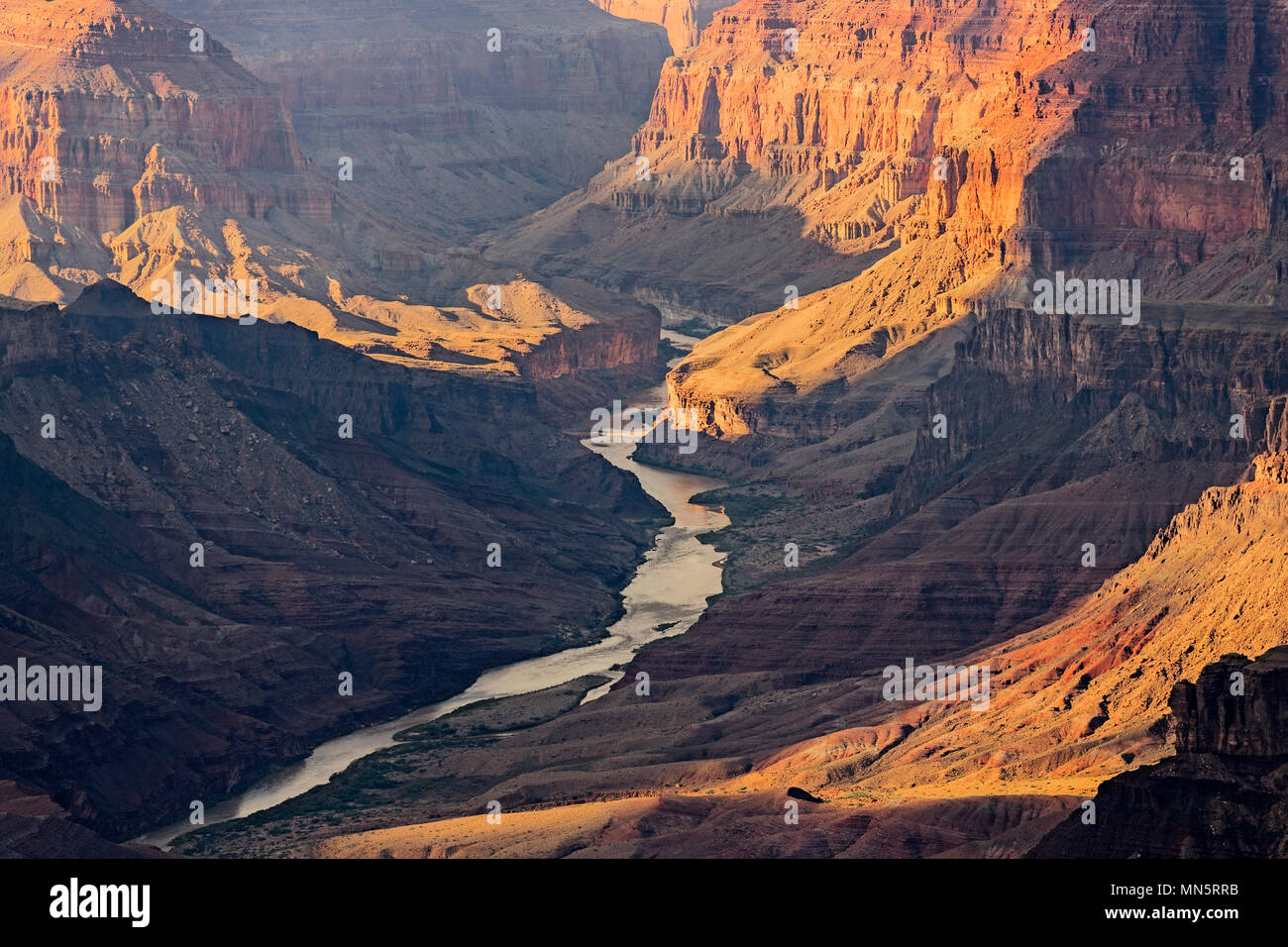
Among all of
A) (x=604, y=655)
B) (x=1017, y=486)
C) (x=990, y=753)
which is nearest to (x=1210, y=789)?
(x=990, y=753)

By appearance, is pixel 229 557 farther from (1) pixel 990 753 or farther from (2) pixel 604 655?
(1) pixel 990 753

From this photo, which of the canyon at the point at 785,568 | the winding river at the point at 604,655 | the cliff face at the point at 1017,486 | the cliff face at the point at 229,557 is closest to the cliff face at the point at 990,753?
the canyon at the point at 785,568

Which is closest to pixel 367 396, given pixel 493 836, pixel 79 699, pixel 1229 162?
pixel 1229 162

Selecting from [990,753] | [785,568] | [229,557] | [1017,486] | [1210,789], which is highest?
[1017,486]

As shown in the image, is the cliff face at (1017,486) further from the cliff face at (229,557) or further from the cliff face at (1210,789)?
the cliff face at (1210,789)

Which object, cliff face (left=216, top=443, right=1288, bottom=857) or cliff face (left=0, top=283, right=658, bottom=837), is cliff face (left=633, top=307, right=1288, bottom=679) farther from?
cliff face (left=0, top=283, right=658, bottom=837)

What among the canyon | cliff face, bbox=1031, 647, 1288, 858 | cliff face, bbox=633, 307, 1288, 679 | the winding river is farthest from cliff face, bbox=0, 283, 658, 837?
cliff face, bbox=1031, 647, 1288, 858

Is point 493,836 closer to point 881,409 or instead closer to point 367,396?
point 367,396

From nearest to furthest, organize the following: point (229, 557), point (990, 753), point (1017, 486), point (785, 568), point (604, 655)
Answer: point (990, 753)
point (604, 655)
point (229, 557)
point (1017, 486)
point (785, 568)
